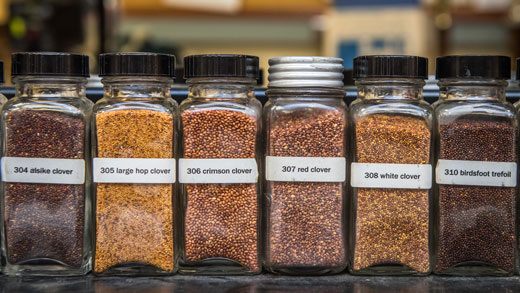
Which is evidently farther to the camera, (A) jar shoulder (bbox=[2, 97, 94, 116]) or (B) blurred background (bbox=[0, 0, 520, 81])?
(B) blurred background (bbox=[0, 0, 520, 81])

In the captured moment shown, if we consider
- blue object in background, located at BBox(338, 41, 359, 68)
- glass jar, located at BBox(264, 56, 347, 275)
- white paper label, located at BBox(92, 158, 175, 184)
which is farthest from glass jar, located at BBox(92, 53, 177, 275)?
blue object in background, located at BBox(338, 41, 359, 68)

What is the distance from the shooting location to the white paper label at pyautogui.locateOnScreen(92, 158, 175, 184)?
914 mm

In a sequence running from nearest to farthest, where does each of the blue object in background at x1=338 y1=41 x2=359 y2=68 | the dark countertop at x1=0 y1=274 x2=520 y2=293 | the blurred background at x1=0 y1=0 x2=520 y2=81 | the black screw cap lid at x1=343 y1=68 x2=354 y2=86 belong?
the dark countertop at x1=0 y1=274 x2=520 y2=293 → the black screw cap lid at x1=343 y1=68 x2=354 y2=86 → the blurred background at x1=0 y1=0 x2=520 y2=81 → the blue object in background at x1=338 y1=41 x2=359 y2=68

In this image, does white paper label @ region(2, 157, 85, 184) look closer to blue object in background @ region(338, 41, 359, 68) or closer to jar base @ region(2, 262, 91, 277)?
jar base @ region(2, 262, 91, 277)

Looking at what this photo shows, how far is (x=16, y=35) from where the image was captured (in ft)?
8.18

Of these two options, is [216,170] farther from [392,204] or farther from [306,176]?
[392,204]

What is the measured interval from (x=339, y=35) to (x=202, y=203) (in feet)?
7.84

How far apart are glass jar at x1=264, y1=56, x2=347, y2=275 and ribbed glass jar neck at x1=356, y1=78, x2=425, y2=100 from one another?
0.06 m

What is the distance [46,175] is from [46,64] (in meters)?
0.17

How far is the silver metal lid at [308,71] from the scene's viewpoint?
3.08ft

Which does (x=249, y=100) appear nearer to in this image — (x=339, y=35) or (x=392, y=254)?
(x=392, y=254)

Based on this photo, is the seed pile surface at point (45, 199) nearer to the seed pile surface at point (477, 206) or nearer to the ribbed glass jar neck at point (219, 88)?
the ribbed glass jar neck at point (219, 88)

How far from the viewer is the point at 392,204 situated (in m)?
0.93

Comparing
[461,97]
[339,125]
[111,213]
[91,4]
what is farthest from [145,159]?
[91,4]
